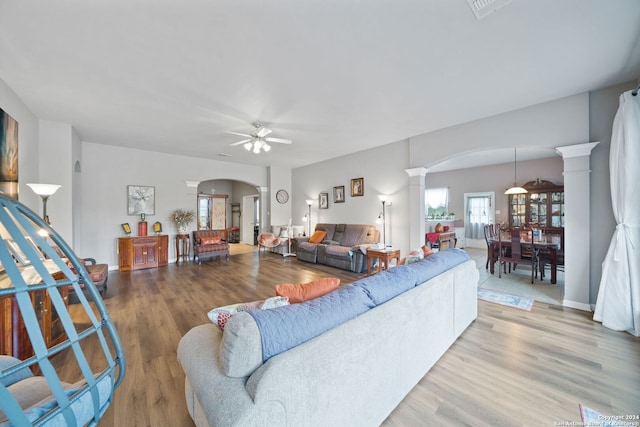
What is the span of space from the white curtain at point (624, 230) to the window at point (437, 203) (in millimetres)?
6101

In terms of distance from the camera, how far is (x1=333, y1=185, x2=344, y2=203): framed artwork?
6471 millimetres

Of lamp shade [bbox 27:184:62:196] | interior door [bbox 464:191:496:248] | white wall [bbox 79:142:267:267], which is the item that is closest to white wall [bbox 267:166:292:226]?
white wall [bbox 79:142:267:267]

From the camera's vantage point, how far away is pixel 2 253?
534 millimetres

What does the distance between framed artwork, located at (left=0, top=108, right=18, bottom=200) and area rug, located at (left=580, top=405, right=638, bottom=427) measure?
5.08 metres

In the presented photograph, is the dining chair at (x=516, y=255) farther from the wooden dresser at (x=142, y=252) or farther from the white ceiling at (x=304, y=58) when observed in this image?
the wooden dresser at (x=142, y=252)

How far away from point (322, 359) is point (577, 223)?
3.88 metres

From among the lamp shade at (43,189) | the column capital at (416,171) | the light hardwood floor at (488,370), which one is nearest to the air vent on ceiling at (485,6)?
the light hardwood floor at (488,370)

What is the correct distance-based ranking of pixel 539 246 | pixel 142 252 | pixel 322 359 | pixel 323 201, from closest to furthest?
pixel 322 359 → pixel 539 246 → pixel 142 252 → pixel 323 201

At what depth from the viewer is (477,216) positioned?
27.0 feet

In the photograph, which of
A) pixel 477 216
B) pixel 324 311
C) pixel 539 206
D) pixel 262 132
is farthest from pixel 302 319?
pixel 477 216

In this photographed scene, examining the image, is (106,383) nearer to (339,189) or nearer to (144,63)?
(144,63)

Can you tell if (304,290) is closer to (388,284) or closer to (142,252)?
(388,284)

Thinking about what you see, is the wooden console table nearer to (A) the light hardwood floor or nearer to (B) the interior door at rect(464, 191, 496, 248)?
(B) the interior door at rect(464, 191, 496, 248)

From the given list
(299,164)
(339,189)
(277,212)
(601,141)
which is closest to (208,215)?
(277,212)
